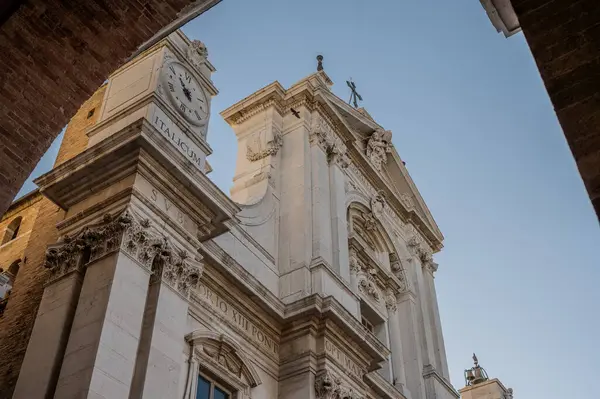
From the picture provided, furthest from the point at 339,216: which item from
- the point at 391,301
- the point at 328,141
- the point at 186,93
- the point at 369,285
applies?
the point at 186,93

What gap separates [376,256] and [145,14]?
17767 mm

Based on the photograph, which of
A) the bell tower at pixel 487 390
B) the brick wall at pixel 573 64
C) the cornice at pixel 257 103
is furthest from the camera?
the bell tower at pixel 487 390

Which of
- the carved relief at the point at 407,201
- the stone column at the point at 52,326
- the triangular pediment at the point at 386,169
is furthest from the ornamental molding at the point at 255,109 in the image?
the stone column at the point at 52,326

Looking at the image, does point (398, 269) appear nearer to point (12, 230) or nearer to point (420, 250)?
point (420, 250)

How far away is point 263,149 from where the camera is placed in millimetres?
20828

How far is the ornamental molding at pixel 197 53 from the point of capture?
16375mm

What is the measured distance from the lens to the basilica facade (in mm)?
12000

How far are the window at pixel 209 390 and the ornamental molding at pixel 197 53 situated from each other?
6703 millimetres

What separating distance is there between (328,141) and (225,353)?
8.84m

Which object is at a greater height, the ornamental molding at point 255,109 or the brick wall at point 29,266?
the ornamental molding at point 255,109

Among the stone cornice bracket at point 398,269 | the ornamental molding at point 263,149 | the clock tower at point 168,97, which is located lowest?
the clock tower at point 168,97

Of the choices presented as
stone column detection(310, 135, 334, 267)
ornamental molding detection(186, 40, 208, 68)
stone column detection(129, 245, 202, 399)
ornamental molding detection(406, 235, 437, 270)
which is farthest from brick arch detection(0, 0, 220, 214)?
ornamental molding detection(406, 235, 437, 270)

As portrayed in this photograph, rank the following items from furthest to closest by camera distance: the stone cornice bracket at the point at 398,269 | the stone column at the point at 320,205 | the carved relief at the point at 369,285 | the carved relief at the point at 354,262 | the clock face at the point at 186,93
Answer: the stone cornice bracket at the point at 398,269
the carved relief at the point at 369,285
the carved relief at the point at 354,262
the stone column at the point at 320,205
the clock face at the point at 186,93

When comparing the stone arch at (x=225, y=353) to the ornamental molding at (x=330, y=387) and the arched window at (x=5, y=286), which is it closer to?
the ornamental molding at (x=330, y=387)
